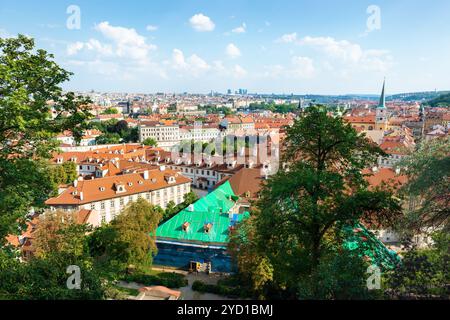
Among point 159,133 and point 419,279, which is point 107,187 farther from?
point 159,133

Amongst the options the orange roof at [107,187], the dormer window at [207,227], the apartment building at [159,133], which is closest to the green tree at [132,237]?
the dormer window at [207,227]

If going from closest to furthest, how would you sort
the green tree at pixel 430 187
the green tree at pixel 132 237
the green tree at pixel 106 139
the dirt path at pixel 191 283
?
the green tree at pixel 430 187, the dirt path at pixel 191 283, the green tree at pixel 132 237, the green tree at pixel 106 139

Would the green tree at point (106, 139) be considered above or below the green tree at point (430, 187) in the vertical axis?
below

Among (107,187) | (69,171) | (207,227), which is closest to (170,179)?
(107,187)

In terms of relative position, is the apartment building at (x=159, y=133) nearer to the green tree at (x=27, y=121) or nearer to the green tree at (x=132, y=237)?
the green tree at (x=132, y=237)

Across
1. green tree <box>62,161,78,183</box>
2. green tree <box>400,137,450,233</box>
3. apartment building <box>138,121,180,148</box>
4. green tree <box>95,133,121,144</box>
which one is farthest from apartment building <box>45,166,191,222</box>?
apartment building <box>138,121,180,148</box>

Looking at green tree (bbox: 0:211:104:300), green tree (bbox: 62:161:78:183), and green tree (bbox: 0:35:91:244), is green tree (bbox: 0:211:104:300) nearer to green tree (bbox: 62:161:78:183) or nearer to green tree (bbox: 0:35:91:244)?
green tree (bbox: 0:35:91:244)
